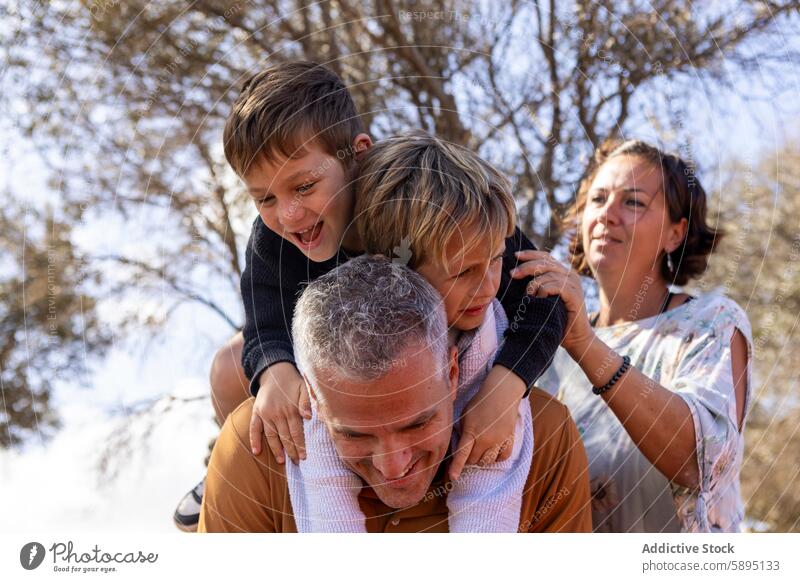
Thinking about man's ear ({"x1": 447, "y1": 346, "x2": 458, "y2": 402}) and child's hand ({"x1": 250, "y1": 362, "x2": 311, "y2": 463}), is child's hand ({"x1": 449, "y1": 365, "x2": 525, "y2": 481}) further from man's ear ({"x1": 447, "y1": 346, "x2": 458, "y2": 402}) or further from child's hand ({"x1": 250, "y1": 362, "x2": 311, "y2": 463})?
child's hand ({"x1": 250, "y1": 362, "x2": 311, "y2": 463})

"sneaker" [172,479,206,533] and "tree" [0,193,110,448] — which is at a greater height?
"tree" [0,193,110,448]

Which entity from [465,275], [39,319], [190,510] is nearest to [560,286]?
[465,275]

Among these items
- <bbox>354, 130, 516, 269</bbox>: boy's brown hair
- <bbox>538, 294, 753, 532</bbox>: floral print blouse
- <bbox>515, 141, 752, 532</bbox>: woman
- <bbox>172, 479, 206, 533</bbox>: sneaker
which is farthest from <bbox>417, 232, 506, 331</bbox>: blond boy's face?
<bbox>172, 479, 206, 533</bbox>: sneaker

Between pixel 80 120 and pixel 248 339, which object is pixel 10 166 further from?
pixel 248 339

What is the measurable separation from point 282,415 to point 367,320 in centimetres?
18

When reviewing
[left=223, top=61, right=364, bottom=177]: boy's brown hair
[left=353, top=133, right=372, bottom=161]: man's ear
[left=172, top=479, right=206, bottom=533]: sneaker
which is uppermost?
[left=223, top=61, right=364, bottom=177]: boy's brown hair

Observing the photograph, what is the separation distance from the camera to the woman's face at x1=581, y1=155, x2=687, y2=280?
1586 mm

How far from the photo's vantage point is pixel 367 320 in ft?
3.51

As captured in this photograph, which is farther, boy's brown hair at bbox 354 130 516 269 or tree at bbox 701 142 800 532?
tree at bbox 701 142 800 532

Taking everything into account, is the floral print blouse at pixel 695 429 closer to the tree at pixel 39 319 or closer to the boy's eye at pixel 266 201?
the boy's eye at pixel 266 201

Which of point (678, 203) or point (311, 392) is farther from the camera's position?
point (678, 203)

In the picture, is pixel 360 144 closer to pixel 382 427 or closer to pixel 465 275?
pixel 465 275

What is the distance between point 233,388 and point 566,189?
69 cm

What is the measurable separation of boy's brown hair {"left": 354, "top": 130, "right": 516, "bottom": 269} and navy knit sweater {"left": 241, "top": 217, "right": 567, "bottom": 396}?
98 millimetres
